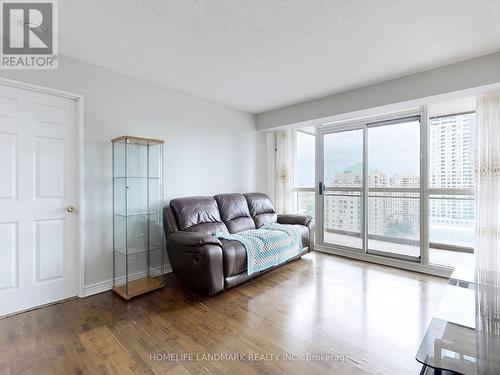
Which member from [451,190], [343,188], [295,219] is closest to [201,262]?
[295,219]

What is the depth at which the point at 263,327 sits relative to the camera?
2.02m

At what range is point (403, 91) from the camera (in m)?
2.98

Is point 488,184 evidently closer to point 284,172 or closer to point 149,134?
point 284,172

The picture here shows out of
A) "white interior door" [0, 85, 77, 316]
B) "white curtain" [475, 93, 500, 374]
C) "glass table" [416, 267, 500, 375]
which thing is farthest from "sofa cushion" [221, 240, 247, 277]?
"white curtain" [475, 93, 500, 374]

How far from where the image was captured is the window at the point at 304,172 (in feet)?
15.3

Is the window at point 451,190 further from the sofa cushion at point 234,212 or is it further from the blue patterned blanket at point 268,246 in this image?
the sofa cushion at point 234,212

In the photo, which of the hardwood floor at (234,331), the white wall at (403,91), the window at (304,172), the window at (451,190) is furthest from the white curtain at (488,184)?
the window at (304,172)

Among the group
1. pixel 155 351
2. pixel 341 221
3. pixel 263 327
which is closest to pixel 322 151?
pixel 341 221

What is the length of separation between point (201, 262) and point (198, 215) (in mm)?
878

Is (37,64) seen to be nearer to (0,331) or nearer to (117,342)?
(0,331)

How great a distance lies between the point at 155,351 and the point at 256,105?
143 inches

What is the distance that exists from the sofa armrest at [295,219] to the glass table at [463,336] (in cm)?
203

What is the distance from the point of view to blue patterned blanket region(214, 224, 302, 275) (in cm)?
→ 283

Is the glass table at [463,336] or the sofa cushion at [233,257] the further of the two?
the sofa cushion at [233,257]
